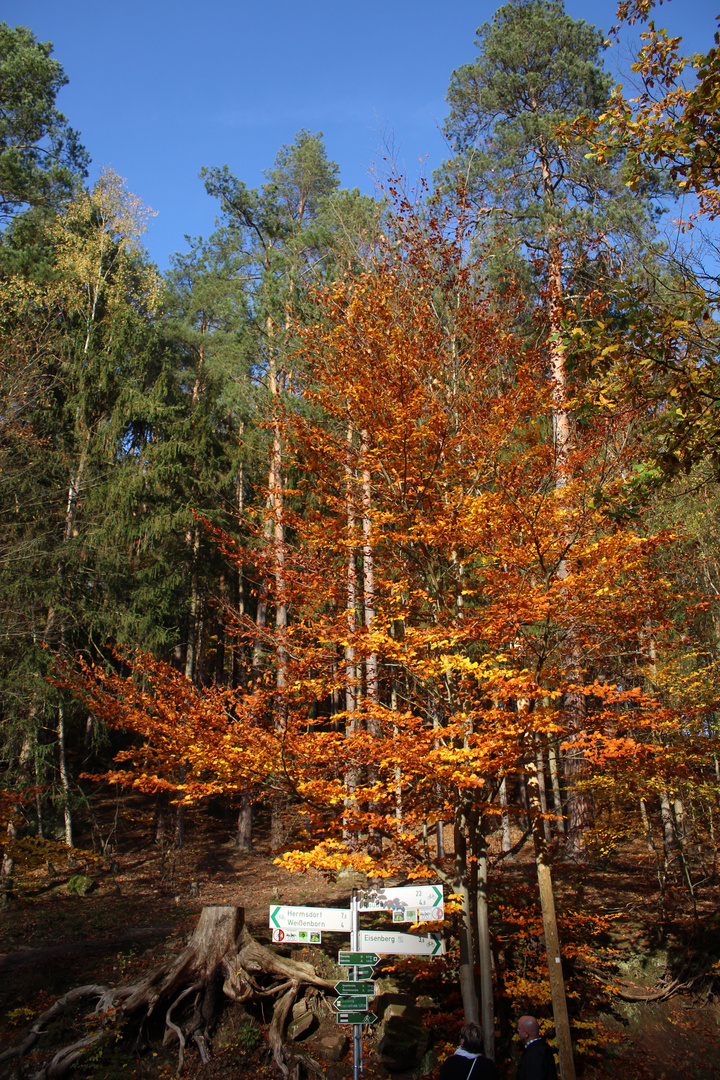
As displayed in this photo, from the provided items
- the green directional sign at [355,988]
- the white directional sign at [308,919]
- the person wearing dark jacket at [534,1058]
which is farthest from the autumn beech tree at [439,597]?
the person wearing dark jacket at [534,1058]

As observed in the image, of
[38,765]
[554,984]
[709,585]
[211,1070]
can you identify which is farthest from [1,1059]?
[709,585]

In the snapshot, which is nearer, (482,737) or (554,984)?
(482,737)

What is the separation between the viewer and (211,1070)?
7090 mm

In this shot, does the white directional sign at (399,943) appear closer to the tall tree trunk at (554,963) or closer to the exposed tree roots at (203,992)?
the tall tree trunk at (554,963)

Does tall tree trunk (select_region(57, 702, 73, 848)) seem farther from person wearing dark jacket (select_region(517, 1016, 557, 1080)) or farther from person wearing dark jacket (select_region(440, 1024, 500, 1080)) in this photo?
person wearing dark jacket (select_region(517, 1016, 557, 1080))

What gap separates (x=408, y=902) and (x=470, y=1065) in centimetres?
154

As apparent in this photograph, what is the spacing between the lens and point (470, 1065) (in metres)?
4.45

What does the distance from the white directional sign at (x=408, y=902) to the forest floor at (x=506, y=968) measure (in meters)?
3.07

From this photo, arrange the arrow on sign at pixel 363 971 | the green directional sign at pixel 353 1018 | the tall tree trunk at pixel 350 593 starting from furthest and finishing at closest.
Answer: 1. the tall tree trunk at pixel 350 593
2. the arrow on sign at pixel 363 971
3. the green directional sign at pixel 353 1018

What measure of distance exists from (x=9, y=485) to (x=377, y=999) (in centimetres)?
1223

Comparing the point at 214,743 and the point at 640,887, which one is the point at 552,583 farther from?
the point at 640,887

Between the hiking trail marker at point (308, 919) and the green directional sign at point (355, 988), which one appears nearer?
the green directional sign at point (355, 988)

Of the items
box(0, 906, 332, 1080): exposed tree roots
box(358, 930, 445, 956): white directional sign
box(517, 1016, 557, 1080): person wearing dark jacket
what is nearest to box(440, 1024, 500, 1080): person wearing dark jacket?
box(517, 1016, 557, 1080): person wearing dark jacket

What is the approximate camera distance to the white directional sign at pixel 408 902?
19.0ft
